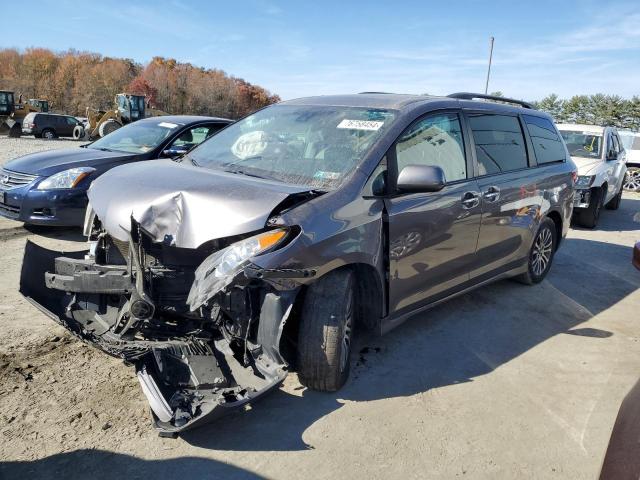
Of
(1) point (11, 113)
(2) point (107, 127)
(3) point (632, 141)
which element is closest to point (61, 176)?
(3) point (632, 141)

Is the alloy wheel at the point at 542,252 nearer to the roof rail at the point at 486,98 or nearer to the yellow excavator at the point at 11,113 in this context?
the roof rail at the point at 486,98

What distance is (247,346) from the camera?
9.54 ft

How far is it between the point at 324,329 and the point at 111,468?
51.7 inches

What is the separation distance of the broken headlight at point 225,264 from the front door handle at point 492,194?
2.11 metres

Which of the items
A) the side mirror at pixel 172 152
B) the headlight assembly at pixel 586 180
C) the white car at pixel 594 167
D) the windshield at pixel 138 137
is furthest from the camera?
the white car at pixel 594 167

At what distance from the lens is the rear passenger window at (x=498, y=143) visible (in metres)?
4.30

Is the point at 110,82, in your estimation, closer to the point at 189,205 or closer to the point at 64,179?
the point at 64,179

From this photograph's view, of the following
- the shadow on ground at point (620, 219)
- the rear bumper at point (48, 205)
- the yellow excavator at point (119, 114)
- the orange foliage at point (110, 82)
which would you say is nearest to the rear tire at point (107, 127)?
the yellow excavator at point (119, 114)

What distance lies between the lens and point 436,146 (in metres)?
3.87

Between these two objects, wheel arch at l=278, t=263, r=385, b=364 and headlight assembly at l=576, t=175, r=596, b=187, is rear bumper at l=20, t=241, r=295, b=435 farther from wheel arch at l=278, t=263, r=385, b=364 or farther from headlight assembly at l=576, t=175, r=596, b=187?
headlight assembly at l=576, t=175, r=596, b=187

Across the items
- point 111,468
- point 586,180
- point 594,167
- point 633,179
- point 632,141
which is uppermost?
point 632,141

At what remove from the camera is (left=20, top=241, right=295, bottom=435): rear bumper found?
260 centimetres

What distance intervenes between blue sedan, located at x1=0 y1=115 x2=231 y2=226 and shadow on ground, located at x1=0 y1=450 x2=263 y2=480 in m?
4.04

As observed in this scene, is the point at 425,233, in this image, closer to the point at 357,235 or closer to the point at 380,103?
the point at 357,235
